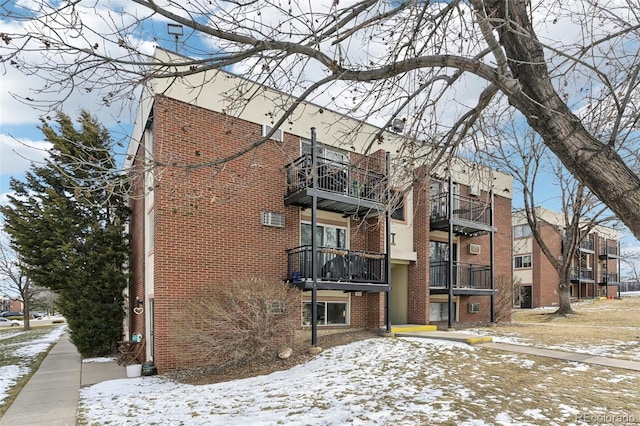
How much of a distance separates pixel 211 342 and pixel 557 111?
7.96 meters

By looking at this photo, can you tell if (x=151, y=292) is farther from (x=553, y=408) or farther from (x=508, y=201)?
(x=508, y=201)

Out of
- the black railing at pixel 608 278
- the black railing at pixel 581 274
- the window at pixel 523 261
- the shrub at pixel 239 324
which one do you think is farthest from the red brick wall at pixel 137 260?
the black railing at pixel 608 278

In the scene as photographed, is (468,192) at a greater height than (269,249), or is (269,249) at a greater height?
(468,192)

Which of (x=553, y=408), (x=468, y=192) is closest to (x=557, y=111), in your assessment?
(x=553, y=408)

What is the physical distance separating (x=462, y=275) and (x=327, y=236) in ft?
23.3

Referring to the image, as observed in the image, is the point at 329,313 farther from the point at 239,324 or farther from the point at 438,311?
the point at 438,311

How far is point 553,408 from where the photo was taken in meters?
5.89

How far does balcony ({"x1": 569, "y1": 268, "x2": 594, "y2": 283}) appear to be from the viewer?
124 ft

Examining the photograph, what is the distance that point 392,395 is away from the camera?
6797 mm

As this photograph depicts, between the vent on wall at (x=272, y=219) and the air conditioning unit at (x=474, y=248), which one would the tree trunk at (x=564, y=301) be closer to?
the air conditioning unit at (x=474, y=248)

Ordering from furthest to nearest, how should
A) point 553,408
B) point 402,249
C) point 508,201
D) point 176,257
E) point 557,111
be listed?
point 508,201
point 402,249
point 176,257
point 553,408
point 557,111

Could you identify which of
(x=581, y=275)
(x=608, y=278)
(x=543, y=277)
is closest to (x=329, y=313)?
(x=543, y=277)

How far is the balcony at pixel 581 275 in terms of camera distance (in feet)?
124

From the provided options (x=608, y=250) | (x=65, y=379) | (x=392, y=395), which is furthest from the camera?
(x=608, y=250)
